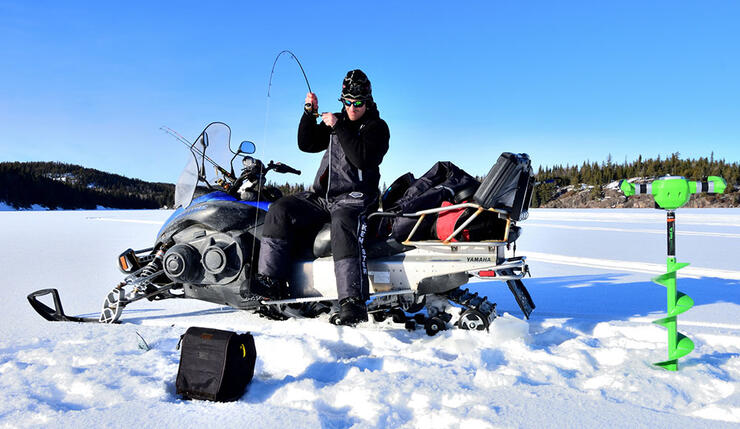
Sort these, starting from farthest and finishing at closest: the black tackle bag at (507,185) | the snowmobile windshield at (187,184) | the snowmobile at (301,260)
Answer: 1. the snowmobile windshield at (187,184)
2. the snowmobile at (301,260)
3. the black tackle bag at (507,185)

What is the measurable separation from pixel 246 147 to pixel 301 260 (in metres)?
1.19

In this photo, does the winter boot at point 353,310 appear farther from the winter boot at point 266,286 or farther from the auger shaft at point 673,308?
the auger shaft at point 673,308

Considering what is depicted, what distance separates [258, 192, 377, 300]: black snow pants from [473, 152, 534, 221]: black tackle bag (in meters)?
0.84

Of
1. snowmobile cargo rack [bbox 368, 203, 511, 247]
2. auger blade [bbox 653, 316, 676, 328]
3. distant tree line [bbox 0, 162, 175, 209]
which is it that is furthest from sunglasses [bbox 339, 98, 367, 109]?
distant tree line [bbox 0, 162, 175, 209]

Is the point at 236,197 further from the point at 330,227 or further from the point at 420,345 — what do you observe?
the point at 420,345

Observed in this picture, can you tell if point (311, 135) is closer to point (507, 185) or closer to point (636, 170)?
point (507, 185)

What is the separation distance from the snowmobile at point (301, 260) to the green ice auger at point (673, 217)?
0.79 metres

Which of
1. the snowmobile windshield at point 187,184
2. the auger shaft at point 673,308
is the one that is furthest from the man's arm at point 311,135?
the auger shaft at point 673,308

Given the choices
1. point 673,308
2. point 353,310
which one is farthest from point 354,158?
point 673,308

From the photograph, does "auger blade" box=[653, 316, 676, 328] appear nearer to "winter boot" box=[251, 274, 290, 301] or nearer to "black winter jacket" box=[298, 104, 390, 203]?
"black winter jacket" box=[298, 104, 390, 203]

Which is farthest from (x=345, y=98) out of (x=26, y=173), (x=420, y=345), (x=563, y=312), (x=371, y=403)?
(x=26, y=173)

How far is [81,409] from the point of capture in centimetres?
212

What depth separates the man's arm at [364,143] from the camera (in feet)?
10.6

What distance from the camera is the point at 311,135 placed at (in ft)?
12.1
